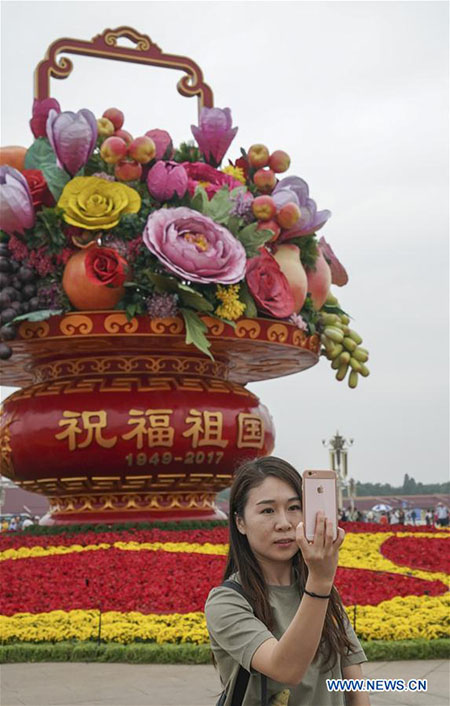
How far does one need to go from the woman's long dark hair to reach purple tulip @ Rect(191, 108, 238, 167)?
9.58 metres

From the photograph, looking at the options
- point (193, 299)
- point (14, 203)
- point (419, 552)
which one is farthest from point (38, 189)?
point (419, 552)

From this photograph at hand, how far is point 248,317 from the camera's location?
1068cm

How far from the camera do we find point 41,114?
11.4m

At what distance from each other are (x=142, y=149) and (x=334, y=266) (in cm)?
408

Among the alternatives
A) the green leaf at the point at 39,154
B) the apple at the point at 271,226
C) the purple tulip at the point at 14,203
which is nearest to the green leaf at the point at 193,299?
the apple at the point at 271,226

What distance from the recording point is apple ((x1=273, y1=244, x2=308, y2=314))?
443 inches

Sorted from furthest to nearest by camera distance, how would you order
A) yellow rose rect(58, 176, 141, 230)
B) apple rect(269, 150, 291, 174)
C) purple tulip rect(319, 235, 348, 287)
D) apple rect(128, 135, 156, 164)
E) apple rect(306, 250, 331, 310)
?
purple tulip rect(319, 235, 348, 287) → apple rect(306, 250, 331, 310) → apple rect(269, 150, 291, 174) → apple rect(128, 135, 156, 164) → yellow rose rect(58, 176, 141, 230)

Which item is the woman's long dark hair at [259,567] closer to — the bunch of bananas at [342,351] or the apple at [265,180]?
the apple at [265,180]

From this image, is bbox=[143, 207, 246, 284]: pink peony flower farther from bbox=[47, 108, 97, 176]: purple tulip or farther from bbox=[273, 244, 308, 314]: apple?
bbox=[47, 108, 97, 176]: purple tulip

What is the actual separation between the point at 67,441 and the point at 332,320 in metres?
3.93

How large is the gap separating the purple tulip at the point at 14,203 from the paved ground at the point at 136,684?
6.33 metres

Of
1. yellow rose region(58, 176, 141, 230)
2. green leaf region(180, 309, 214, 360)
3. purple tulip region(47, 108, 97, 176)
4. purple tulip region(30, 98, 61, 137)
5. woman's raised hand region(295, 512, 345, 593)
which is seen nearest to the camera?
woman's raised hand region(295, 512, 345, 593)

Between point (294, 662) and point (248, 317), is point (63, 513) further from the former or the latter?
point (294, 662)

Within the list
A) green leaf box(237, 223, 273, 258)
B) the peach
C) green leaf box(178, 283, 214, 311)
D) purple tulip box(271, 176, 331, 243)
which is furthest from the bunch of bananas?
the peach
